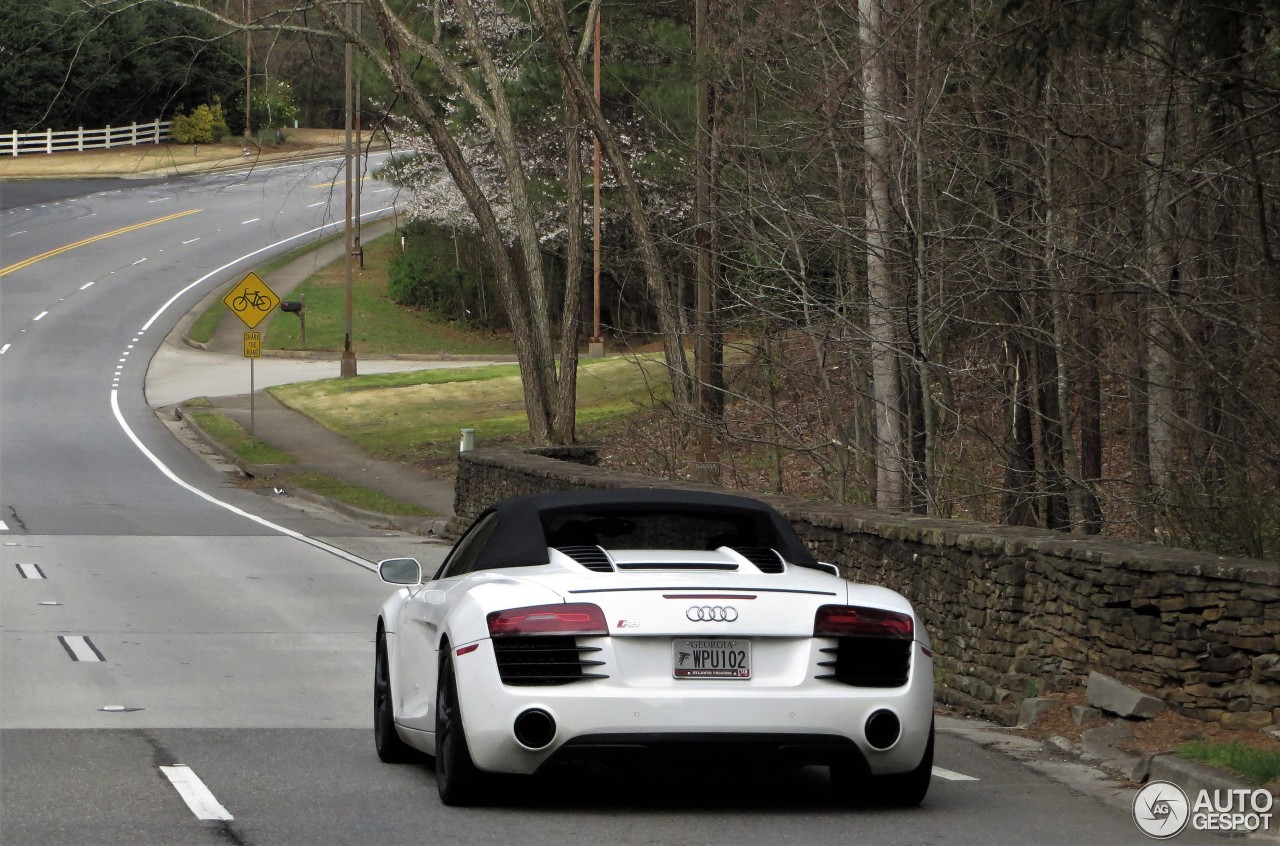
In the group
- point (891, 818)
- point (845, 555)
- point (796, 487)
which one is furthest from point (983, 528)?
point (796, 487)

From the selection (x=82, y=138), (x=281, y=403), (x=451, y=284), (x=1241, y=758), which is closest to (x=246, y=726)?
(x=1241, y=758)

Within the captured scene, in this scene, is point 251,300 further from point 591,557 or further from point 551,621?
point 551,621

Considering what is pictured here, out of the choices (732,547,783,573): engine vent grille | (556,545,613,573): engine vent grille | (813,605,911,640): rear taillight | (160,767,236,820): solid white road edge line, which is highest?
(556,545,613,573): engine vent grille

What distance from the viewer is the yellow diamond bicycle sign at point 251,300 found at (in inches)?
1430

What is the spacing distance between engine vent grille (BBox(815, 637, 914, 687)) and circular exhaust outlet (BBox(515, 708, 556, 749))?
111 cm

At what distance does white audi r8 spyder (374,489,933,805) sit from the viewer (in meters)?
6.65

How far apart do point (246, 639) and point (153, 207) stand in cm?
7122

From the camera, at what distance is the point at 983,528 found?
37.1ft

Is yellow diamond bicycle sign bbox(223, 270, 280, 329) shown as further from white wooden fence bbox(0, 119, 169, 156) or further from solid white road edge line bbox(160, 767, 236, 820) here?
white wooden fence bbox(0, 119, 169, 156)

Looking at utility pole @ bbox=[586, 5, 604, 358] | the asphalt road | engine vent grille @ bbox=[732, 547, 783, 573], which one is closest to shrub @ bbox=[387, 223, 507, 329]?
utility pole @ bbox=[586, 5, 604, 358]

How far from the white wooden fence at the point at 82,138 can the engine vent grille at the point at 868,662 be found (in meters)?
87.2

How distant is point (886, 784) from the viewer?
7.26m

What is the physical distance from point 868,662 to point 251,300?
103 feet

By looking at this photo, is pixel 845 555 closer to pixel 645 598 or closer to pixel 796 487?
pixel 645 598
